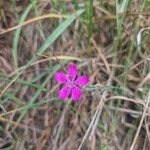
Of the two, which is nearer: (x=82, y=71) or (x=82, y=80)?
(x=82, y=80)

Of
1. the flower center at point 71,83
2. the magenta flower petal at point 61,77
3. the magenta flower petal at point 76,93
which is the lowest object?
the magenta flower petal at point 76,93

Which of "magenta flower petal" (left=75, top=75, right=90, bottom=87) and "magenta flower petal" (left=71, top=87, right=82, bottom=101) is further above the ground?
"magenta flower petal" (left=75, top=75, right=90, bottom=87)

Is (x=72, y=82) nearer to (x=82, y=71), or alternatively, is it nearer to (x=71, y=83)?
(x=71, y=83)

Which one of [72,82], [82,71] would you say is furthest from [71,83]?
[82,71]

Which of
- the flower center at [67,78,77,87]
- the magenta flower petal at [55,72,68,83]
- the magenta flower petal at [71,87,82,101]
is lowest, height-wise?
the magenta flower petal at [71,87,82,101]

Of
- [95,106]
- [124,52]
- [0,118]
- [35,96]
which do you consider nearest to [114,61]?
[124,52]

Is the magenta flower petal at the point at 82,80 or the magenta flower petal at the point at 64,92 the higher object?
the magenta flower petal at the point at 82,80
